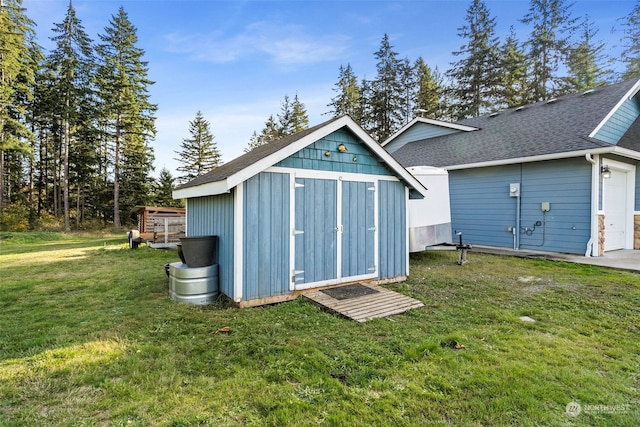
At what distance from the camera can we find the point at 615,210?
29.2 feet

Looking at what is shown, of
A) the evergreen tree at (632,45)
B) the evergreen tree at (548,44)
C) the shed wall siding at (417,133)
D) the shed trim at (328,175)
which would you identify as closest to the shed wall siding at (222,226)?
the shed trim at (328,175)

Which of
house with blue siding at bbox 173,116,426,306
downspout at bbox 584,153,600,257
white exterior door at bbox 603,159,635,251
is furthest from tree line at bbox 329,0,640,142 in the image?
house with blue siding at bbox 173,116,426,306

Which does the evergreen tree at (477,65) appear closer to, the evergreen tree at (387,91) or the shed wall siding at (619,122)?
the evergreen tree at (387,91)

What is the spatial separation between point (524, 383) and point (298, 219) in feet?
10.8

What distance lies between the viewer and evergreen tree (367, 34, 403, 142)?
84.0ft

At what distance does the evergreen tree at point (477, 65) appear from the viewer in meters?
22.1

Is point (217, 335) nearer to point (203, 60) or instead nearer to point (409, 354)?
point (409, 354)

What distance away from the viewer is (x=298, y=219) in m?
4.86

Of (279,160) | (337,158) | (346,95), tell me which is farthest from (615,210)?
(346,95)

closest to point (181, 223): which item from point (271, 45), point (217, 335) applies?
point (271, 45)

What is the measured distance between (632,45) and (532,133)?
21.8 m

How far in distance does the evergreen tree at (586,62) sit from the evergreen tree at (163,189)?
29.0m

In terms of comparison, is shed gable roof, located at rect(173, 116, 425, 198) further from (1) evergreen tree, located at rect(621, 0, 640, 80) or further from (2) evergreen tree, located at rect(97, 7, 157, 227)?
(1) evergreen tree, located at rect(621, 0, 640, 80)

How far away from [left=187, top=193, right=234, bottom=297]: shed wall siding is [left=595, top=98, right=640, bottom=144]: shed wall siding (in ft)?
32.1
